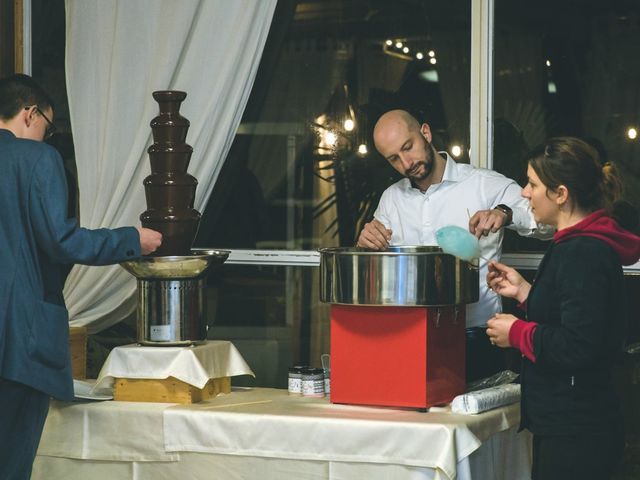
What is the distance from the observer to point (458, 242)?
244cm

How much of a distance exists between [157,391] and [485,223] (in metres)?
1.03

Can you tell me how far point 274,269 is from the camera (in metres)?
3.60

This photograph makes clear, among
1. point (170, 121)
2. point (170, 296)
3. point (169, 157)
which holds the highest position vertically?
point (170, 121)

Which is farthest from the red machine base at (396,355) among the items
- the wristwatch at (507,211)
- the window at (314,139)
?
the window at (314,139)

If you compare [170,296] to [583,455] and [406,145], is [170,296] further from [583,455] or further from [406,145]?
[583,455]

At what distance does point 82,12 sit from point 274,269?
1165mm

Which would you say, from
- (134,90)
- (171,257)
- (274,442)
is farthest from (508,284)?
(134,90)

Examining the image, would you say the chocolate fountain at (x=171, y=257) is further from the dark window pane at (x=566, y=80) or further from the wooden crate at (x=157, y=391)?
the dark window pane at (x=566, y=80)

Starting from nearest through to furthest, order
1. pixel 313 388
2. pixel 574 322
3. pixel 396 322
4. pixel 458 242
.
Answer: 1. pixel 574 322
2. pixel 458 242
3. pixel 396 322
4. pixel 313 388

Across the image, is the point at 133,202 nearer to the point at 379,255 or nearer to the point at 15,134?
the point at 15,134

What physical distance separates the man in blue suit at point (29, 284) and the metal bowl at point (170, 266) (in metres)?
0.23

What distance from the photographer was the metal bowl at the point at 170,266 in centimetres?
276

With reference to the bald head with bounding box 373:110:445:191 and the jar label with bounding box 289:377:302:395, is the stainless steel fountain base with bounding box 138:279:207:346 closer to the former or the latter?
the jar label with bounding box 289:377:302:395

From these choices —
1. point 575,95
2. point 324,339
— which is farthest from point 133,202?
point 575,95
